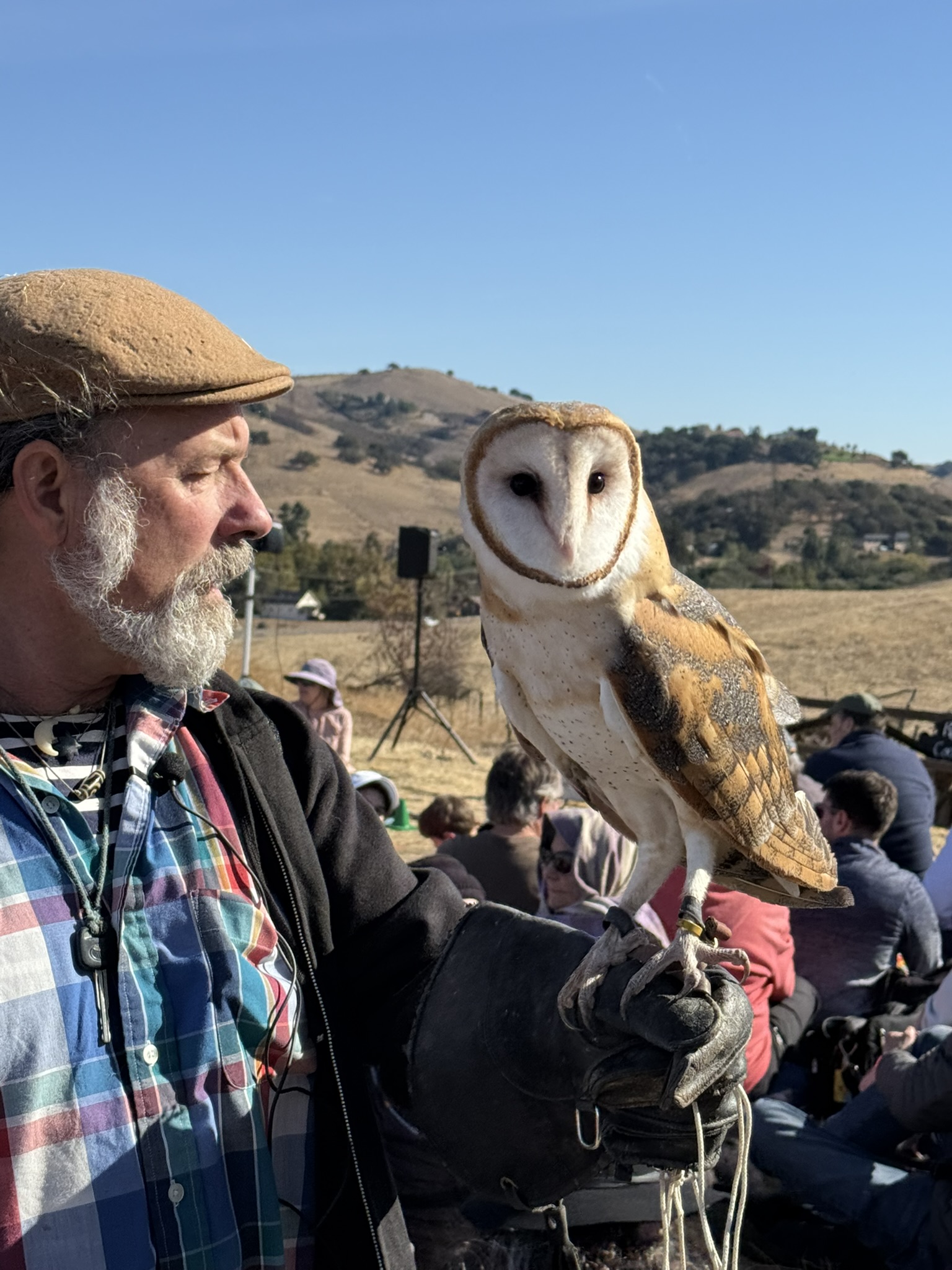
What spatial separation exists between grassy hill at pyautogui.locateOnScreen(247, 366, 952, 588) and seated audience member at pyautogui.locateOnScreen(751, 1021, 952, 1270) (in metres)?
20.0

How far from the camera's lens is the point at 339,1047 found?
4.83 feet

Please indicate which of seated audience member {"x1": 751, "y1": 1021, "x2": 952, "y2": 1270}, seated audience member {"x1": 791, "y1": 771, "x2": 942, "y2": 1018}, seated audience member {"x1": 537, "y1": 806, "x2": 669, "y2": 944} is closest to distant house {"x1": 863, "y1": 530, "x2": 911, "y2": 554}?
seated audience member {"x1": 791, "y1": 771, "x2": 942, "y2": 1018}

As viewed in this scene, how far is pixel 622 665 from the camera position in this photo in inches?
65.4

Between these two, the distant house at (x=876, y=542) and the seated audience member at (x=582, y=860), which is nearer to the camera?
the seated audience member at (x=582, y=860)

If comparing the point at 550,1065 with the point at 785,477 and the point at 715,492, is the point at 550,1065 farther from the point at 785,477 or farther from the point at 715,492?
the point at 785,477

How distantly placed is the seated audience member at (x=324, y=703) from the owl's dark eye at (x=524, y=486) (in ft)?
14.8

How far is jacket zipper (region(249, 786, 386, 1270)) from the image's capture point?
1.40m

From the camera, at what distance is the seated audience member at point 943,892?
4254mm

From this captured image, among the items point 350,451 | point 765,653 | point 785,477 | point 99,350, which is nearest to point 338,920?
point 99,350

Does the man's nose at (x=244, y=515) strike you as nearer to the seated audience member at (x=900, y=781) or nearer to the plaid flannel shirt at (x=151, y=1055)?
the plaid flannel shirt at (x=151, y=1055)

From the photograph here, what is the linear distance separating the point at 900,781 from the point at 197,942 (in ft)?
14.0

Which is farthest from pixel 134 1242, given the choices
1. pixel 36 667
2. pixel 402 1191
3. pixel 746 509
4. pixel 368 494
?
pixel 368 494

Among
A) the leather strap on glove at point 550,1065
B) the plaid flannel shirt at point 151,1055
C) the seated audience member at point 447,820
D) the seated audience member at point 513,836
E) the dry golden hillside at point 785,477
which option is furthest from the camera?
the dry golden hillside at point 785,477

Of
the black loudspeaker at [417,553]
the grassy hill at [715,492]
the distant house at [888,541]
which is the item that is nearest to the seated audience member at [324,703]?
the black loudspeaker at [417,553]
